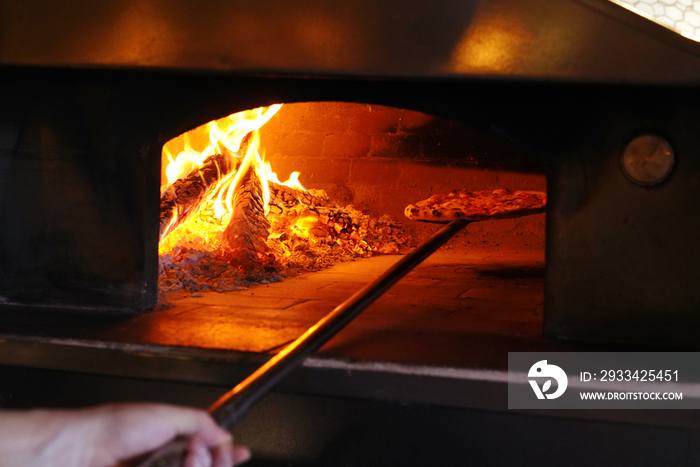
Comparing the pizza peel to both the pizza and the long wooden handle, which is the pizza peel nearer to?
the long wooden handle

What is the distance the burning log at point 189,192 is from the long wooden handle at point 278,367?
85 centimetres

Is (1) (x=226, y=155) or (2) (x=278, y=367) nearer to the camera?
(2) (x=278, y=367)

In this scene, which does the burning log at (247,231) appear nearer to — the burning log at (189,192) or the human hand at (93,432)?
the burning log at (189,192)

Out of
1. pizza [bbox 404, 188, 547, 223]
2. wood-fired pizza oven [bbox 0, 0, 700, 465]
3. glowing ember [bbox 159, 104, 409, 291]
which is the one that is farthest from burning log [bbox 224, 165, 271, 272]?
pizza [bbox 404, 188, 547, 223]

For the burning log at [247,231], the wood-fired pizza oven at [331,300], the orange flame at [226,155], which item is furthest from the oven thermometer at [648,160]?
the orange flame at [226,155]

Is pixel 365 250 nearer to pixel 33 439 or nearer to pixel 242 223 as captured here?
pixel 242 223

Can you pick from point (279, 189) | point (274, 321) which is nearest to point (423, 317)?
point (274, 321)

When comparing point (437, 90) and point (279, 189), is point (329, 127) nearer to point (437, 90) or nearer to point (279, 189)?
point (279, 189)

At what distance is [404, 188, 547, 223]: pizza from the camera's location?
1.75m

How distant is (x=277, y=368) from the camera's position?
904 mm

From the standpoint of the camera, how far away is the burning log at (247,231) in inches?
79.1

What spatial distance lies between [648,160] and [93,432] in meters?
1.05

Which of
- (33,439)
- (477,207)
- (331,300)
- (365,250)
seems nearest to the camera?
(33,439)

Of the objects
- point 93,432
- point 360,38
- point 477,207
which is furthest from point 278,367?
point 477,207
